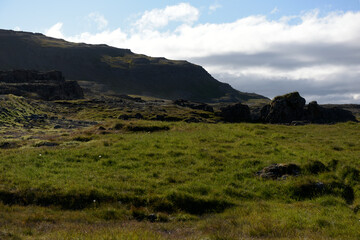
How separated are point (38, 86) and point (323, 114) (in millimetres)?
137806

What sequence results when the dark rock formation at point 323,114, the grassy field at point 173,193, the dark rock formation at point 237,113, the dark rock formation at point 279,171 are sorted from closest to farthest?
the grassy field at point 173,193, the dark rock formation at point 279,171, the dark rock formation at point 323,114, the dark rock formation at point 237,113

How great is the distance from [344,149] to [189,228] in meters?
21.0

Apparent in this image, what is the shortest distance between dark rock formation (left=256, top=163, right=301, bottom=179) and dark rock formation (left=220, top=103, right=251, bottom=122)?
7938 cm

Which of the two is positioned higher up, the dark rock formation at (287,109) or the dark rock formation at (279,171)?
the dark rock formation at (287,109)

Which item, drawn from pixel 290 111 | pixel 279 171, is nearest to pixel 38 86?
pixel 290 111

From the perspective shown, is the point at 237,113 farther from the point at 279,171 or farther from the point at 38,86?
the point at 38,86

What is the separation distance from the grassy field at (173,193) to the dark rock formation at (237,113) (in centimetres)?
7505

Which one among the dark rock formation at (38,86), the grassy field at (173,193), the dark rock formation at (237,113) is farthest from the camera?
the dark rock formation at (38,86)

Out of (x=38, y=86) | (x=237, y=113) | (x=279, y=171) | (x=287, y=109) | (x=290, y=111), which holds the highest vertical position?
(x=287, y=109)

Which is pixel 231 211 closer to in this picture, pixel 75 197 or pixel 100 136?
pixel 75 197

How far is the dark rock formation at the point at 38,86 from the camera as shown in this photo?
14312 cm

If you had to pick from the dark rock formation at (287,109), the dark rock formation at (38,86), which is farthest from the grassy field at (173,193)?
the dark rock formation at (38,86)

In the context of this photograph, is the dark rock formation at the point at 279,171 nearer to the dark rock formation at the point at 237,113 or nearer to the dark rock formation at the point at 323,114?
the dark rock formation at the point at 323,114

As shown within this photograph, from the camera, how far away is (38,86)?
158250mm
